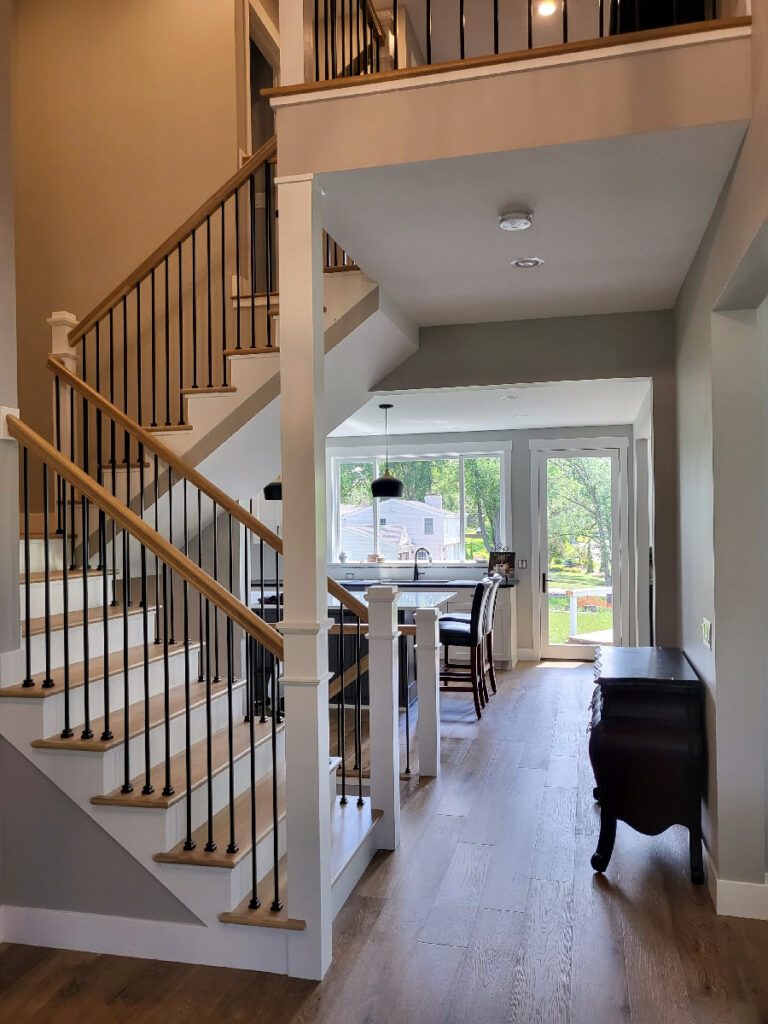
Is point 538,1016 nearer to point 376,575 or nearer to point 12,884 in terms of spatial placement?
point 12,884

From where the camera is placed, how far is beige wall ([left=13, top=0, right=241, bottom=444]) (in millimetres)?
5492

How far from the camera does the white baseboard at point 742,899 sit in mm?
3072

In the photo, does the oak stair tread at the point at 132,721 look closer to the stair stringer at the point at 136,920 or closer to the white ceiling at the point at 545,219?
the stair stringer at the point at 136,920

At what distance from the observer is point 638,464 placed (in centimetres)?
730

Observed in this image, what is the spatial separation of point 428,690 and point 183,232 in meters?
2.92

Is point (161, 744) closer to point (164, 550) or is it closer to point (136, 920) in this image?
point (136, 920)

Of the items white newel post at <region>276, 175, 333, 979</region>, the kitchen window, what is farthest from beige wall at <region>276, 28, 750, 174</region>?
the kitchen window

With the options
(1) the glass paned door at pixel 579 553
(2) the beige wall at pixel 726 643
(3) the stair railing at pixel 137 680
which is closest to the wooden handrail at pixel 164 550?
(3) the stair railing at pixel 137 680

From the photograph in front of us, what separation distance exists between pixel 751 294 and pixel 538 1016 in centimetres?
252

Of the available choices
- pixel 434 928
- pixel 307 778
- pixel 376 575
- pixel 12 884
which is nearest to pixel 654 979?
pixel 434 928

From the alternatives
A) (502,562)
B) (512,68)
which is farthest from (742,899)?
(502,562)

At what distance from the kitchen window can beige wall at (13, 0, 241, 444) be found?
178 inches

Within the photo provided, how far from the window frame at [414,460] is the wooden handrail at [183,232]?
5205 millimetres

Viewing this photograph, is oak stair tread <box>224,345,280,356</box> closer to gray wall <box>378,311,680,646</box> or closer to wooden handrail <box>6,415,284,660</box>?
gray wall <box>378,311,680,646</box>
